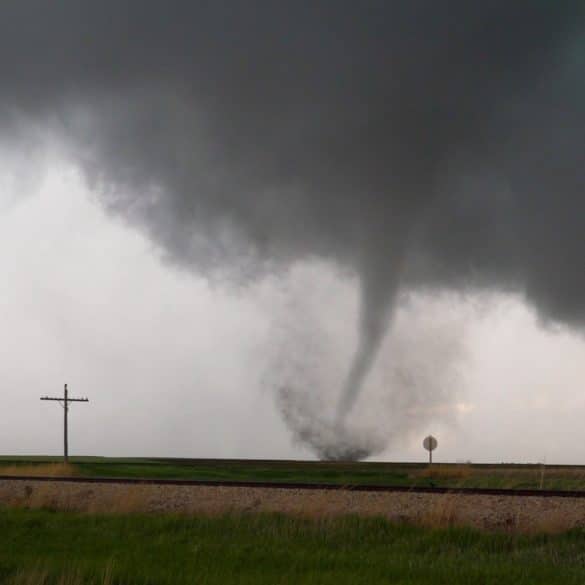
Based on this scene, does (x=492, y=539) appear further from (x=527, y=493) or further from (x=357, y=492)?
(x=357, y=492)

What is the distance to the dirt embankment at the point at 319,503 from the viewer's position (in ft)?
66.9

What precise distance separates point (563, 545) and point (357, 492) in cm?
669

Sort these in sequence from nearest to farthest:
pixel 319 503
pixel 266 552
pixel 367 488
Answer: pixel 266 552 < pixel 319 503 < pixel 367 488

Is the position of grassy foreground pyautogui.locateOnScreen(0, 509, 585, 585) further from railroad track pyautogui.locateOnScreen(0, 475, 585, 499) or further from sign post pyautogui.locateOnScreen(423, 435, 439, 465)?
sign post pyautogui.locateOnScreen(423, 435, 439, 465)

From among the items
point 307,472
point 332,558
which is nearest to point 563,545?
point 332,558

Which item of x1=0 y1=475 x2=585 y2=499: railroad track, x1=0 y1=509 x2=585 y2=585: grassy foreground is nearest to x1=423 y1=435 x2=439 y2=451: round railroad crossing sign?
x1=0 y1=475 x2=585 y2=499: railroad track

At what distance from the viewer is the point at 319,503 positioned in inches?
866

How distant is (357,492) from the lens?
23.1 m

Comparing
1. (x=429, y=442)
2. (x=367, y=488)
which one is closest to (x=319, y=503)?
(x=367, y=488)

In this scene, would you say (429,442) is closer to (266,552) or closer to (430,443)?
(430,443)

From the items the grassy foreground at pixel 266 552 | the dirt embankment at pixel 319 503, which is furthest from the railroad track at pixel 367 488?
the grassy foreground at pixel 266 552

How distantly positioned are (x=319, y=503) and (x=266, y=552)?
19.9ft

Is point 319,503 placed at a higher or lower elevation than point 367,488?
lower

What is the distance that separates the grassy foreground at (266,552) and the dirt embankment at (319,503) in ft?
3.39
